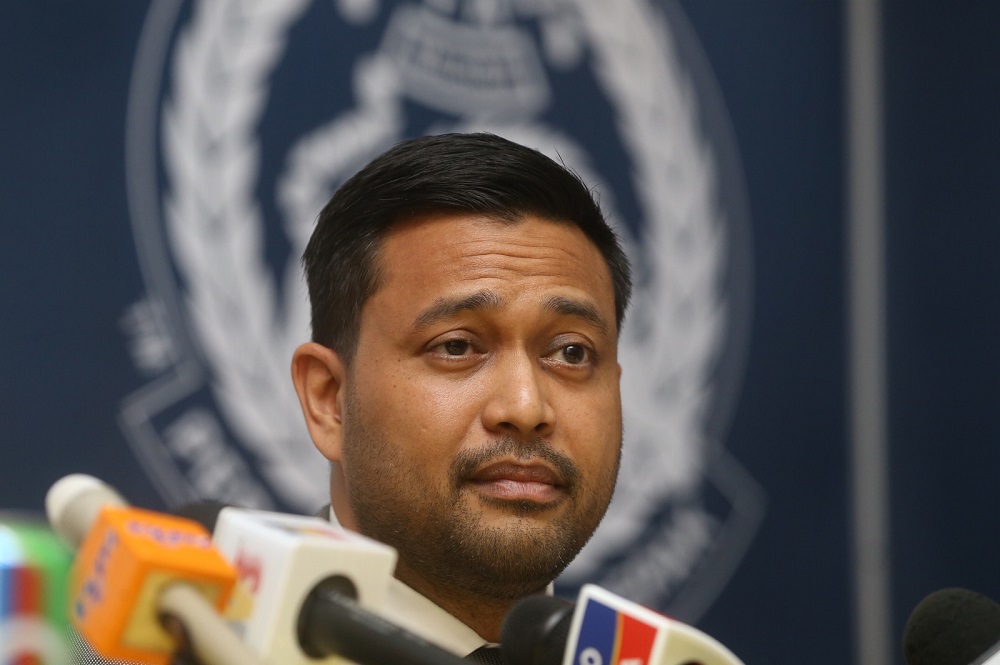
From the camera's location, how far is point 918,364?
3910 millimetres

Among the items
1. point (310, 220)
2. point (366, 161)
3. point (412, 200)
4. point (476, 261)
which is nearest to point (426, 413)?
point (476, 261)

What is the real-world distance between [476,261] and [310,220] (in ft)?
3.21

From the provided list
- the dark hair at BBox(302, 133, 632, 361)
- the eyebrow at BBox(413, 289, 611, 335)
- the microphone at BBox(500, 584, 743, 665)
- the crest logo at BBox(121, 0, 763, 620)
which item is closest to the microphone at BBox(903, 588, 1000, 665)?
the microphone at BBox(500, 584, 743, 665)

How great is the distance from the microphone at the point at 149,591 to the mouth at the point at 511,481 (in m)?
1.03

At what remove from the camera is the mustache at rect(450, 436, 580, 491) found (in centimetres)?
179

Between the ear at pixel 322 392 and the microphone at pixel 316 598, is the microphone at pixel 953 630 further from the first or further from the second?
the ear at pixel 322 392

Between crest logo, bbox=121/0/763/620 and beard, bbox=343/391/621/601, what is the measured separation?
81 centimetres

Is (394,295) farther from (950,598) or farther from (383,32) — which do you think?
(383,32)

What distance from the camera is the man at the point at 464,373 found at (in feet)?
5.94

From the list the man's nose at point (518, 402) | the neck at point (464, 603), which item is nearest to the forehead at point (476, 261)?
the man's nose at point (518, 402)

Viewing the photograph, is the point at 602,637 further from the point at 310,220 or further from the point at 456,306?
the point at 310,220

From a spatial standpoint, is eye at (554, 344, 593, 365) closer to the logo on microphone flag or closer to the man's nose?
the man's nose

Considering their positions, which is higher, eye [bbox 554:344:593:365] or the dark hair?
the dark hair

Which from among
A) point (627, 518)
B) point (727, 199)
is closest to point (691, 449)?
point (627, 518)
